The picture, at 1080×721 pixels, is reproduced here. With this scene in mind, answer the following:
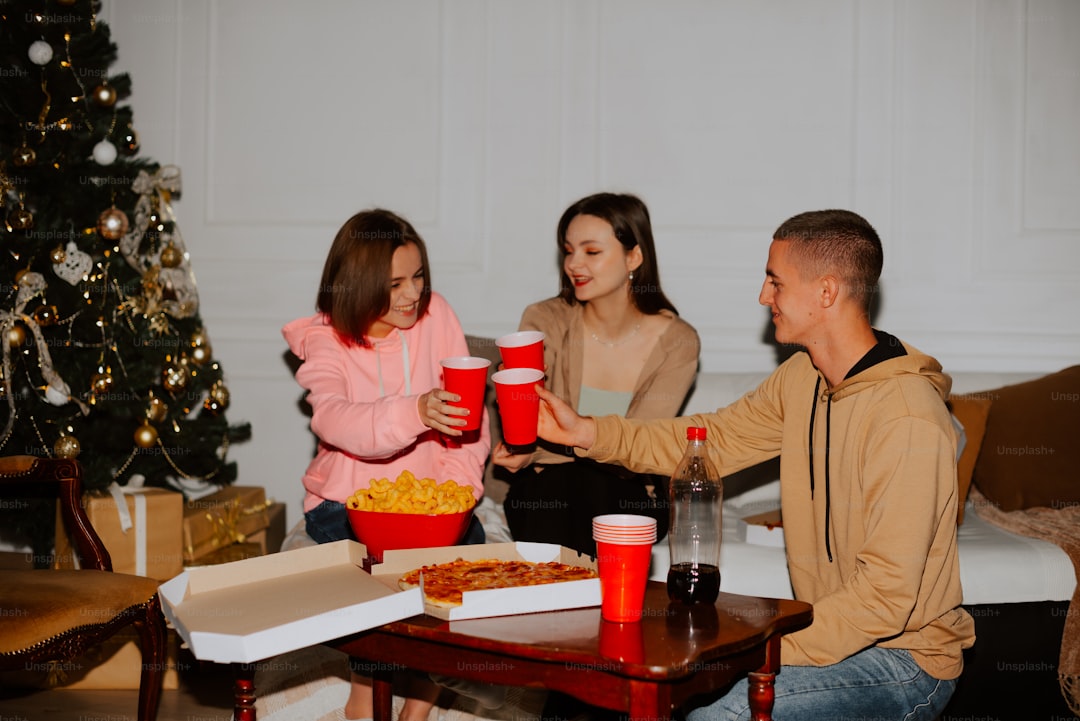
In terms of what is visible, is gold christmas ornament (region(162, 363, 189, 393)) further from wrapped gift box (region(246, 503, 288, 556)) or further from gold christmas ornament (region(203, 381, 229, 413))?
wrapped gift box (region(246, 503, 288, 556))

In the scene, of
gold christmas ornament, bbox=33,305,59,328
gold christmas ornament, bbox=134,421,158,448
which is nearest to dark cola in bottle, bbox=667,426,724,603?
gold christmas ornament, bbox=134,421,158,448

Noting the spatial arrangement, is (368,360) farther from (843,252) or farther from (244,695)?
(843,252)

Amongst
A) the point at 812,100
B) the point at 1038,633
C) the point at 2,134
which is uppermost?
the point at 812,100

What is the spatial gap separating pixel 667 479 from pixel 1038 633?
115cm

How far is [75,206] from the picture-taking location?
3535 millimetres

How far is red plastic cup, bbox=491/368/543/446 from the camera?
215 cm

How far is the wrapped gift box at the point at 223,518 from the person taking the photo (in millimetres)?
3449

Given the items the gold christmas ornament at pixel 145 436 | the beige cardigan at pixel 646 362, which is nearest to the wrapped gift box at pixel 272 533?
the gold christmas ornament at pixel 145 436

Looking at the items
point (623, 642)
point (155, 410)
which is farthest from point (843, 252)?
point (155, 410)

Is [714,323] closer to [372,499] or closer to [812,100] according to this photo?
[812,100]

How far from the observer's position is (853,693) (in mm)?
1856

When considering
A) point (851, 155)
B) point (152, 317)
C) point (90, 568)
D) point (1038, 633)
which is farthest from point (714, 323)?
point (90, 568)

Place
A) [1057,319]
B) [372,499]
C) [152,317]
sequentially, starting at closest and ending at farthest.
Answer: [372,499], [152,317], [1057,319]

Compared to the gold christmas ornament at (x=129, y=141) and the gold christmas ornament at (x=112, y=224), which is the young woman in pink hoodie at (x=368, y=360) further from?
the gold christmas ornament at (x=129, y=141)
